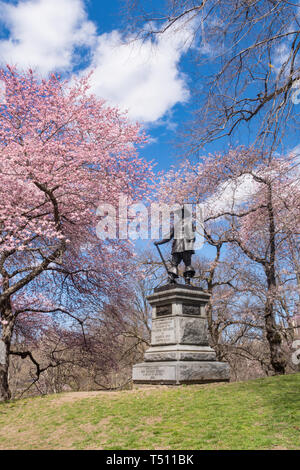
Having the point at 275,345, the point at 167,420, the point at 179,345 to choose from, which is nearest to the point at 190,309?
the point at 179,345

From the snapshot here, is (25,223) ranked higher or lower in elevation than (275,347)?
higher

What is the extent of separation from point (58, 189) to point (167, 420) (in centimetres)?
854

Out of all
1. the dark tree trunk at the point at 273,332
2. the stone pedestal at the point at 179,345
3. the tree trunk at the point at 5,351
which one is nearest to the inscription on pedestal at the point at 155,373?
the stone pedestal at the point at 179,345

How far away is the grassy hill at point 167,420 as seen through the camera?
4621 mm

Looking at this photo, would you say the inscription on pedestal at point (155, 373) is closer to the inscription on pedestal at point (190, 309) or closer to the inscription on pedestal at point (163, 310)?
the inscription on pedestal at point (163, 310)

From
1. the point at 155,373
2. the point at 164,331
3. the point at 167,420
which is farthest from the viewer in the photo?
the point at 164,331

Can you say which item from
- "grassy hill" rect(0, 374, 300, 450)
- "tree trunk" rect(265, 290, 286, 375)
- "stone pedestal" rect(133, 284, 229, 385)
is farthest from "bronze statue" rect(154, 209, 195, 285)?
"tree trunk" rect(265, 290, 286, 375)

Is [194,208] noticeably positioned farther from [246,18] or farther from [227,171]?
[246,18]

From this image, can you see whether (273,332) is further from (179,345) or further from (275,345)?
(179,345)

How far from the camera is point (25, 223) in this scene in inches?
445

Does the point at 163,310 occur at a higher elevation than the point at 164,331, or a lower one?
higher

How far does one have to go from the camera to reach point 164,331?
1011cm

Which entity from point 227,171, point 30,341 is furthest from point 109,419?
point 227,171

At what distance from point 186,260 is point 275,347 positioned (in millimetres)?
6090
